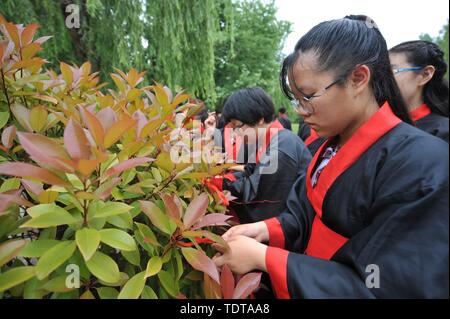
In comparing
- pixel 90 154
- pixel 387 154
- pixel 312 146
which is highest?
pixel 90 154

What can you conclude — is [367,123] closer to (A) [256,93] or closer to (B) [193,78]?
(A) [256,93]

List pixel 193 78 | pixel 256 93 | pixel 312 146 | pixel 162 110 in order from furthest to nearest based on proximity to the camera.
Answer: pixel 193 78 → pixel 312 146 → pixel 256 93 → pixel 162 110

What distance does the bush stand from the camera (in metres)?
0.69

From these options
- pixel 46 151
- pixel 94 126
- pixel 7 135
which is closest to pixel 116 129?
pixel 94 126

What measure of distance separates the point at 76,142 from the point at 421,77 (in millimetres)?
2249

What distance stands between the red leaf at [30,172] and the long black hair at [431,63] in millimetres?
2283

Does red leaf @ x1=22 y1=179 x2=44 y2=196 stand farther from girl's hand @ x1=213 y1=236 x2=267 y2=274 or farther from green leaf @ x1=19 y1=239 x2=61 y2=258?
girl's hand @ x1=213 y1=236 x2=267 y2=274

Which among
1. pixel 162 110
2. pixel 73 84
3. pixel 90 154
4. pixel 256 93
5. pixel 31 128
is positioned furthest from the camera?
pixel 256 93

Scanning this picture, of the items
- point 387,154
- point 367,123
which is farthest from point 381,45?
point 387,154

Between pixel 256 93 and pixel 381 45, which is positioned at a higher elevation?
pixel 381 45

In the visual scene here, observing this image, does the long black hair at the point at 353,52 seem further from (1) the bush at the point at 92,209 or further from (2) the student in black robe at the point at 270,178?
(2) the student in black robe at the point at 270,178

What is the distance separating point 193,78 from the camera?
602cm

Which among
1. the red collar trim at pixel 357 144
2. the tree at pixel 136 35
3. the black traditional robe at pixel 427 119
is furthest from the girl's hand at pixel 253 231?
the tree at pixel 136 35
